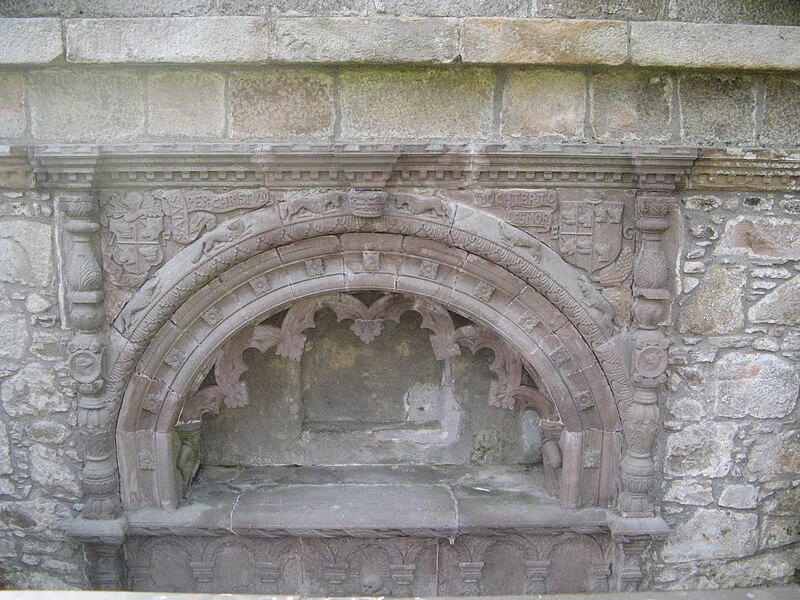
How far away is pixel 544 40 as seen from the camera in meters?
3.07

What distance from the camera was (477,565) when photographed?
3773 mm

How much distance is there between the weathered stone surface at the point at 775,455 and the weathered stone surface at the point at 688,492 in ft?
0.86

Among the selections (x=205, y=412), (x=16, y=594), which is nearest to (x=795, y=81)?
(x=205, y=412)

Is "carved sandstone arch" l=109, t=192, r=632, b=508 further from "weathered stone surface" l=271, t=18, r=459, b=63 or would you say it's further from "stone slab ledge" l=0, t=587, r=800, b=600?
"stone slab ledge" l=0, t=587, r=800, b=600

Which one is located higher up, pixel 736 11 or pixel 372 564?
pixel 736 11

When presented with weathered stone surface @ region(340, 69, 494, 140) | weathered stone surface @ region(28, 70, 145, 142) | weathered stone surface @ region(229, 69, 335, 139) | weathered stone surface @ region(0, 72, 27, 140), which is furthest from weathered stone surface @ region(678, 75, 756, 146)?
weathered stone surface @ region(0, 72, 27, 140)

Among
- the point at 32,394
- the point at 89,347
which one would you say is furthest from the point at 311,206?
the point at 32,394

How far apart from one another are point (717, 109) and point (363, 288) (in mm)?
1962

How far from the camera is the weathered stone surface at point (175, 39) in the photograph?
304 cm

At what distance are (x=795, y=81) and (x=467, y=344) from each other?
2105mm

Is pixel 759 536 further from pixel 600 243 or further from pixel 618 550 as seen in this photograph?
pixel 600 243

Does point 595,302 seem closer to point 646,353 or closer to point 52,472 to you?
point 646,353

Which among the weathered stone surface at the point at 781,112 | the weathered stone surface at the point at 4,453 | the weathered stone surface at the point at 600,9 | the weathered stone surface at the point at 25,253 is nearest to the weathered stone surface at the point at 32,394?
the weathered stone surface at the point at 4,453

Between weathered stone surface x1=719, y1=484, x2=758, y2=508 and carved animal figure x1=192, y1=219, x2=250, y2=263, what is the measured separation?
293cm
